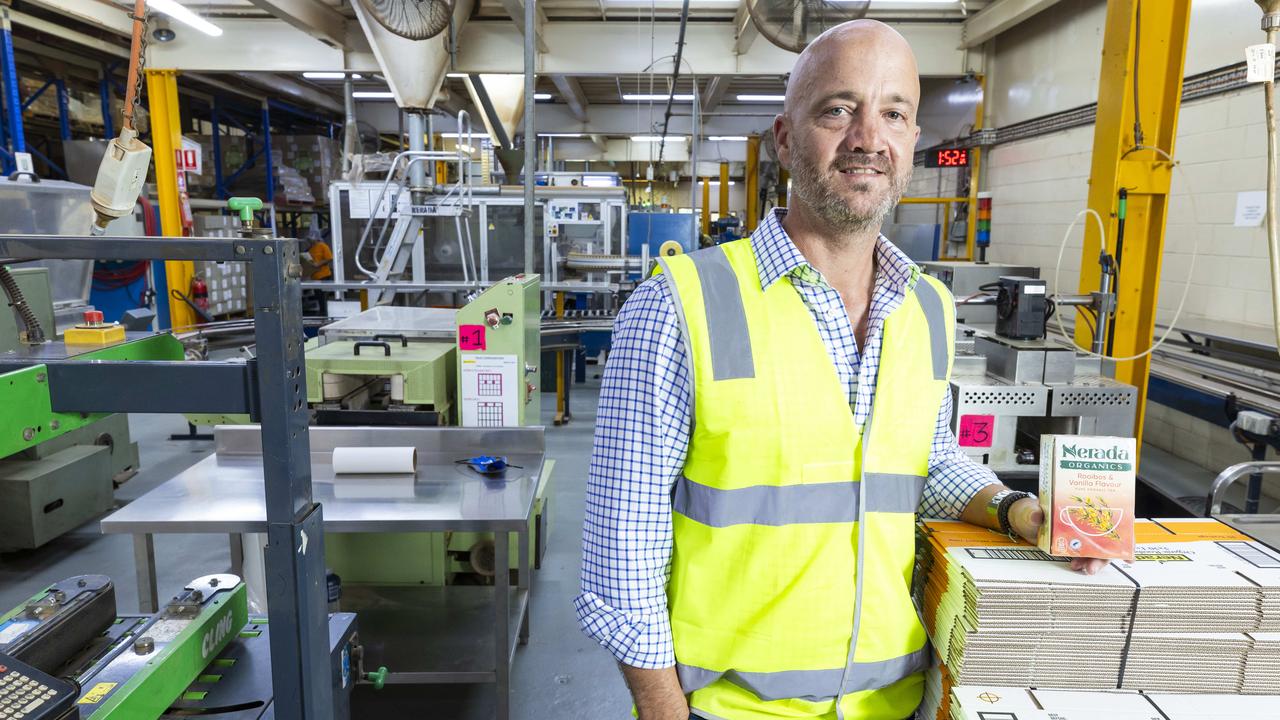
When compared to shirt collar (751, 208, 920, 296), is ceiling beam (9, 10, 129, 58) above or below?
above

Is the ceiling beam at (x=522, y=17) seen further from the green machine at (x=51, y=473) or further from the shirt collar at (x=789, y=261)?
the shirt collar at (x=789, y=261)

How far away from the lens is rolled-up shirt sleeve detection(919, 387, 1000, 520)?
1.21m

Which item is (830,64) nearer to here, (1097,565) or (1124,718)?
(1097,565)

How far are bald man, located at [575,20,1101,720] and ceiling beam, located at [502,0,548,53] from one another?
5.12 meters

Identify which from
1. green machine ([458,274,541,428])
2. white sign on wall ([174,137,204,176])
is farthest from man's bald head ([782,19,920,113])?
white sign on wall ([174,137,204,176])

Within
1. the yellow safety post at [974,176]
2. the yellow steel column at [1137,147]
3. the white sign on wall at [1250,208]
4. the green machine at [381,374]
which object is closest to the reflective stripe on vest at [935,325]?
the green machine at [381,374]

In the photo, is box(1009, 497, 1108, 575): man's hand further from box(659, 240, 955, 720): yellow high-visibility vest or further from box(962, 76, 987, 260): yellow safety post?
box(962, 76, 987, 260): yellow safety post

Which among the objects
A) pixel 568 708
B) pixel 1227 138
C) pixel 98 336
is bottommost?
pixel 568 708

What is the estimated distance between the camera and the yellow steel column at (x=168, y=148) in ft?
21.9

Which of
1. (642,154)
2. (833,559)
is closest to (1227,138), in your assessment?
(833,559)

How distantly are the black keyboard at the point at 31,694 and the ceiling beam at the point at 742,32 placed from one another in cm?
587

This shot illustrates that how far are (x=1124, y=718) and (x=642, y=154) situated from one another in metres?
14.4

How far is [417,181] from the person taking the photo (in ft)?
19.3

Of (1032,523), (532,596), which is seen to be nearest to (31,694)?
(1032,523)
